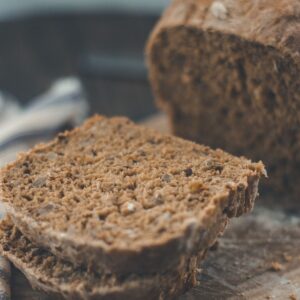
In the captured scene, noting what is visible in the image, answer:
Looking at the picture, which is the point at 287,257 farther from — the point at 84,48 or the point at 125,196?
the point at 84,48

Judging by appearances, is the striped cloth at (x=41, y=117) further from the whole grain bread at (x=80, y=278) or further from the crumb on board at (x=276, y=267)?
the crumb on board at (x=276, y=267)

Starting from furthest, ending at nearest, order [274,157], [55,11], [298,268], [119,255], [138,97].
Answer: [55,11] < [138,97] < [274,157] < [298,268] < [119,255]

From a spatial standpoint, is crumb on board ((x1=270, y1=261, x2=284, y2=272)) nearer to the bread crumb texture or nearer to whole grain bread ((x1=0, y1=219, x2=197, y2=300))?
whole grain bread ((x1=0, y1=219, x2=197, y2=300))

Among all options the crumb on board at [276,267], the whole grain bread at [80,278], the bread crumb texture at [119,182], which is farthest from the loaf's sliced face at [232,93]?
the whole grain bread at [80,278]

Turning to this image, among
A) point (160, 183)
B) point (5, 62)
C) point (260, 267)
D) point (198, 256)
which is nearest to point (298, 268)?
point (260, 267)

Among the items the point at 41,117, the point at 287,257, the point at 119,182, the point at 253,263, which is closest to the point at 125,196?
the point at 119,182

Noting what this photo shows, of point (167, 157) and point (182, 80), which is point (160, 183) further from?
point (182, 80)
